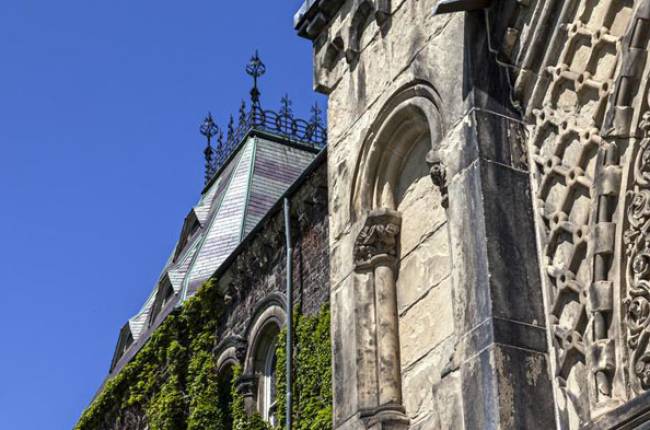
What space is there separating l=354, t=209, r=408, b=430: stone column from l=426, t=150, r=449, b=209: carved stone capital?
0.80 m

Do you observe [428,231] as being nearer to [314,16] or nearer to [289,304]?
[314,16]

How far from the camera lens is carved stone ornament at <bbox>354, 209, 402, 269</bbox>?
10.1 metres

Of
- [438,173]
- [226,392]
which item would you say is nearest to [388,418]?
[438,173]

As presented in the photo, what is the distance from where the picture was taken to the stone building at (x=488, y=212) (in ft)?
26.0

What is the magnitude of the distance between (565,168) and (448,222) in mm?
1056

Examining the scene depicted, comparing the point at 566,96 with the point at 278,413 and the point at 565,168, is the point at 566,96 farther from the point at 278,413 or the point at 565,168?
the point at 278,413

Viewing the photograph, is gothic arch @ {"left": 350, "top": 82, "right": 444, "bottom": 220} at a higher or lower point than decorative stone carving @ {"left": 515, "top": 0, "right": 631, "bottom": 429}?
higher

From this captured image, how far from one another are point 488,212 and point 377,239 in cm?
157

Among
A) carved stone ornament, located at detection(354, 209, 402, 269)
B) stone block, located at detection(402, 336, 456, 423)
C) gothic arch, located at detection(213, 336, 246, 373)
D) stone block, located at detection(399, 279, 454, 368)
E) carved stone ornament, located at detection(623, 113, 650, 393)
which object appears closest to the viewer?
carved stone ornament, located at detection(623, 113, 650, 393)

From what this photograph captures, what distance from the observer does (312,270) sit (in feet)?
52.6

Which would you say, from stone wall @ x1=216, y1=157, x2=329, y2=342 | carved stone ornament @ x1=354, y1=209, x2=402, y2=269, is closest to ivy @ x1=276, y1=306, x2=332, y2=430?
stone wall @ x1=216, y1=157, x2=329, y2=342

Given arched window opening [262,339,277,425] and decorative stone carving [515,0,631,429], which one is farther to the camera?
arched window opening [262,339,277,425]

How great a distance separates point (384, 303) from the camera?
32.6 feet

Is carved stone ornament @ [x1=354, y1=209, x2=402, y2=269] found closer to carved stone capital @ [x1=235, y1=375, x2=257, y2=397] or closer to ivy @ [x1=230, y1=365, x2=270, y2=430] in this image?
ivy @ [x1=230, y1=365, x2=270, y2=430]
